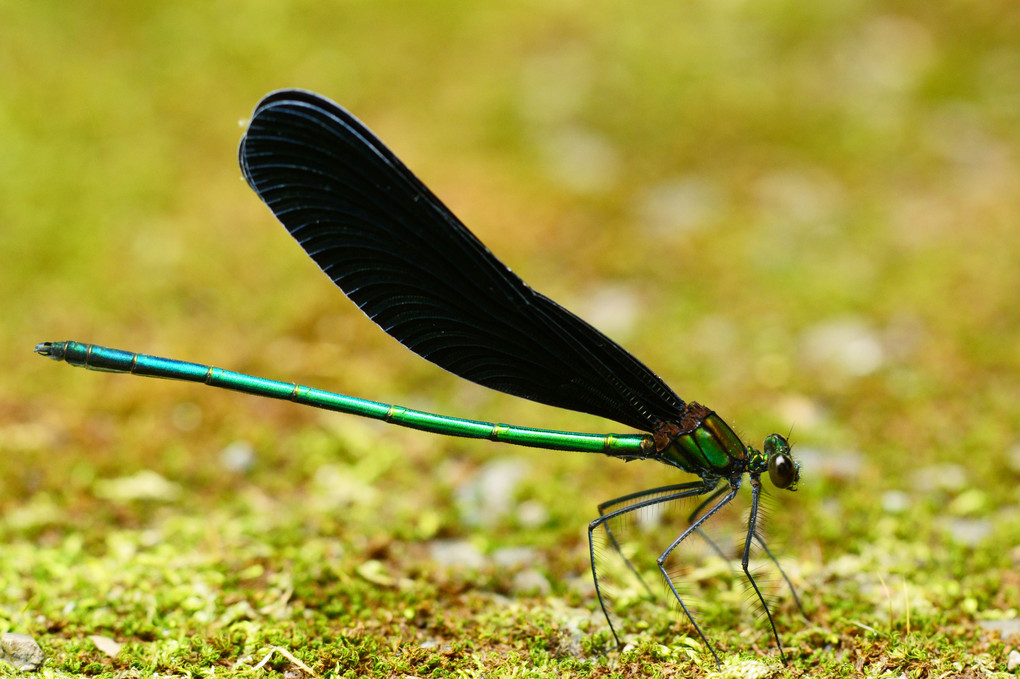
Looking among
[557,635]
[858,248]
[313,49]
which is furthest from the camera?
[313,49]

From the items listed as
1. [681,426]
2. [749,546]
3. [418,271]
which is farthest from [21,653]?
[749,546]

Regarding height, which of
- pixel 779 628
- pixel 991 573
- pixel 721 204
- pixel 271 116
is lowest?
pixel 779 628

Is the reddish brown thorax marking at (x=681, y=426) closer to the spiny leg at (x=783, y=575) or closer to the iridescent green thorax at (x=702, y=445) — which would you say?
the iridescent green thorax at (x=702, y=445)

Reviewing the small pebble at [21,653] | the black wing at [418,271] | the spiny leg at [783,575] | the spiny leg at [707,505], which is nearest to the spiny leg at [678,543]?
the spiny leg at [707,505]

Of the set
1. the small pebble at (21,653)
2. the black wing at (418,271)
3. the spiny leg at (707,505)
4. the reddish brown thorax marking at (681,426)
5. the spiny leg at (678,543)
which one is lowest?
the small pebble at (21,653)

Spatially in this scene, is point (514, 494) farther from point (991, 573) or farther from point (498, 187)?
point (498, 187)

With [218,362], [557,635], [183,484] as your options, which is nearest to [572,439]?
[557,635]
